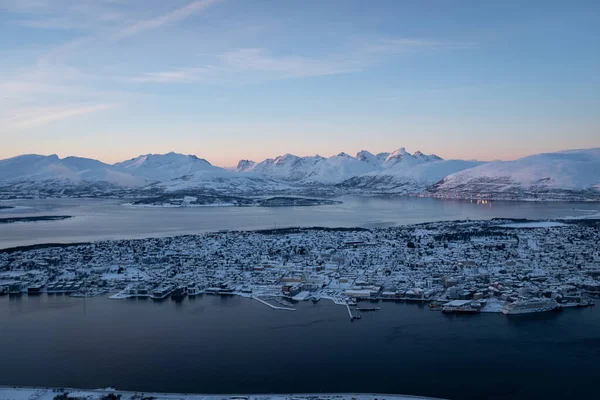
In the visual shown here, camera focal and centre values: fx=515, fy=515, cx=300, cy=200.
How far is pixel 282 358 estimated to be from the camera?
635cm

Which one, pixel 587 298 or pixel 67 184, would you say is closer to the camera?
pixel 587 298

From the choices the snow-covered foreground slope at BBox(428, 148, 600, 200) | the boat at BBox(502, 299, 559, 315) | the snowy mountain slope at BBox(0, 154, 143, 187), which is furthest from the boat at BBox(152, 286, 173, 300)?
the snowy mountain slope at BBox(0, 154, 143, 187)

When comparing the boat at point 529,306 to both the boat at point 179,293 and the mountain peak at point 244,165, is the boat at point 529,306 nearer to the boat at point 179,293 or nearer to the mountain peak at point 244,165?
the boat at point 179,293

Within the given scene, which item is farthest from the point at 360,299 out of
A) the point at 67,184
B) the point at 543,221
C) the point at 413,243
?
the point at 67,184

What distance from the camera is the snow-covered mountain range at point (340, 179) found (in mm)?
38281

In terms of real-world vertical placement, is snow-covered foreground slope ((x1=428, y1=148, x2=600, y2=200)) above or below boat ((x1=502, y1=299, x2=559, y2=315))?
above

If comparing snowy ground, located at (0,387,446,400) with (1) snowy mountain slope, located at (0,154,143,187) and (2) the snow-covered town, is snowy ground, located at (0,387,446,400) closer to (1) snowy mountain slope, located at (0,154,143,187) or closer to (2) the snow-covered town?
(2) the snow-covered town

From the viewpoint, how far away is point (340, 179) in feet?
234

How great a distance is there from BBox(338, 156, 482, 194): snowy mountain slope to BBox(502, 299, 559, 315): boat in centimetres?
4057

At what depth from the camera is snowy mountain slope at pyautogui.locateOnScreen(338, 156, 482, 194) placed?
2037 inches

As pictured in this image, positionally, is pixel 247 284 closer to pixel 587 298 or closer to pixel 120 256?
pixel 120 256

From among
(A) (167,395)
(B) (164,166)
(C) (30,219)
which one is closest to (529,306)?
(A) (167,395)

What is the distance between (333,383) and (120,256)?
858 cm

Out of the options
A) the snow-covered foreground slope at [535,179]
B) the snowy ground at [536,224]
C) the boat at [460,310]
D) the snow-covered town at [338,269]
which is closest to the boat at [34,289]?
the snow-covered town at [338,269]
